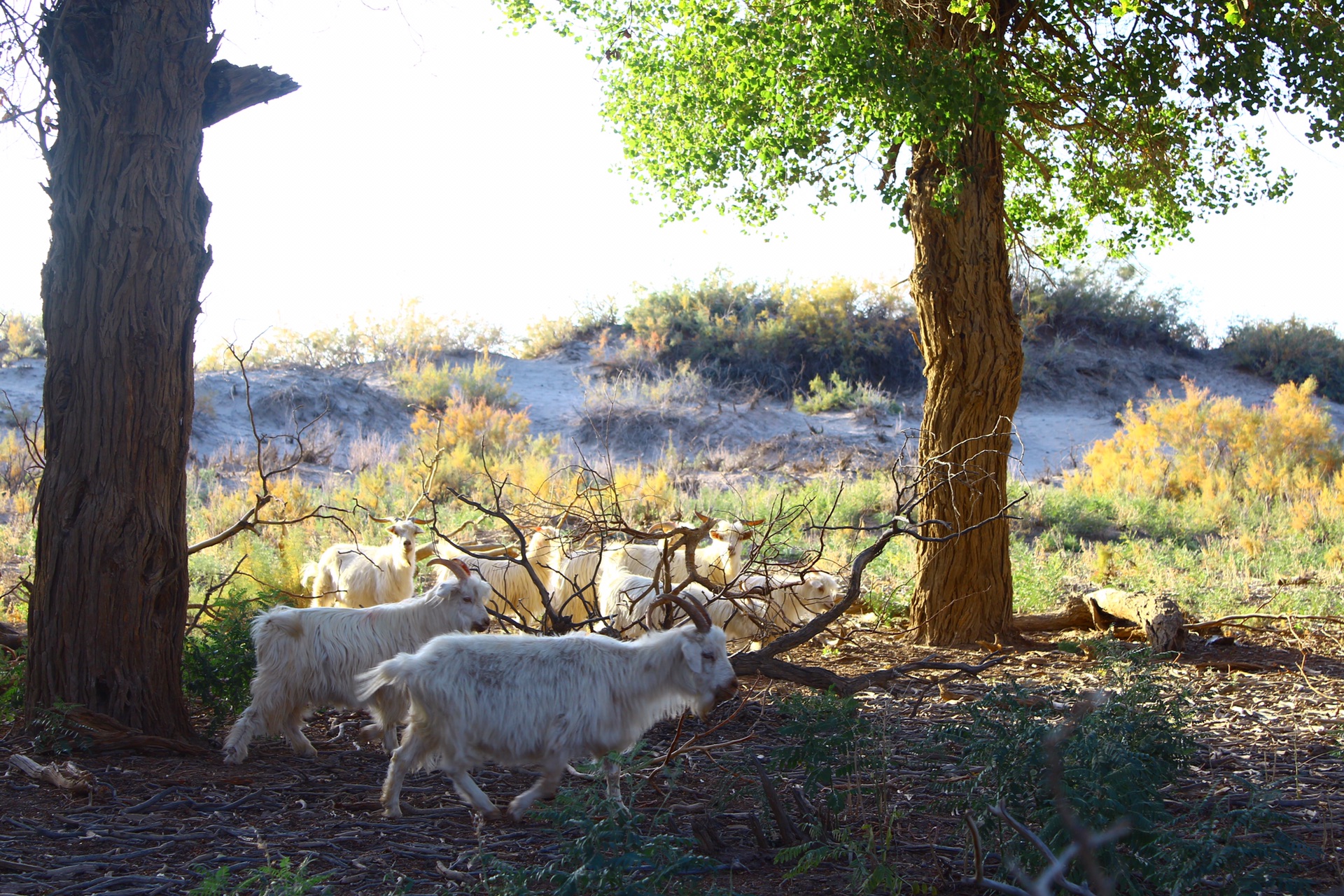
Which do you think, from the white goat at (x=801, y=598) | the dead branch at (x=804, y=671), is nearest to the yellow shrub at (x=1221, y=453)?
the white goat at (x=801, y=598)

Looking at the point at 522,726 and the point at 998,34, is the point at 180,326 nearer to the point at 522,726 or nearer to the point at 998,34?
the point at 522,726

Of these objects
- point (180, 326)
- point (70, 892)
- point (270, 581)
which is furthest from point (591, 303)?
point (70, 892)

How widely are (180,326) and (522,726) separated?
294cm

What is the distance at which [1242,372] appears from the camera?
2956 cm

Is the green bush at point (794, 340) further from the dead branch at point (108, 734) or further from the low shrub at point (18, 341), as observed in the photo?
the dead branch at point (108, 734)

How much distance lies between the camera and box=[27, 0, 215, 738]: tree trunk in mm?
5402

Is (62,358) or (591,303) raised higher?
(591,303)

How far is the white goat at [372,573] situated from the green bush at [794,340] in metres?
18.1

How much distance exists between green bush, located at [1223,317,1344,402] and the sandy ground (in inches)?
27.6

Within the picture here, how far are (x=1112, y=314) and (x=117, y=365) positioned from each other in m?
29.6

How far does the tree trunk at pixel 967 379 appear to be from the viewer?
8297mm

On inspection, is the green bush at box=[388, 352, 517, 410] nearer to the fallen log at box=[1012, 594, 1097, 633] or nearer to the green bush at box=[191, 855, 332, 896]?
the fallen log at box=[1012, 594, 1097, 633]

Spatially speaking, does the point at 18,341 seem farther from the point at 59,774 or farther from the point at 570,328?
the point at 59,774

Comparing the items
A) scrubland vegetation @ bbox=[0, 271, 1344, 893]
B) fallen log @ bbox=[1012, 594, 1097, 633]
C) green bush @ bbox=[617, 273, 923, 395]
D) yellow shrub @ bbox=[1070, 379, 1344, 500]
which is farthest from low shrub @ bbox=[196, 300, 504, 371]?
fallen log @ bbox=[1012, 594, 1097, 633]
